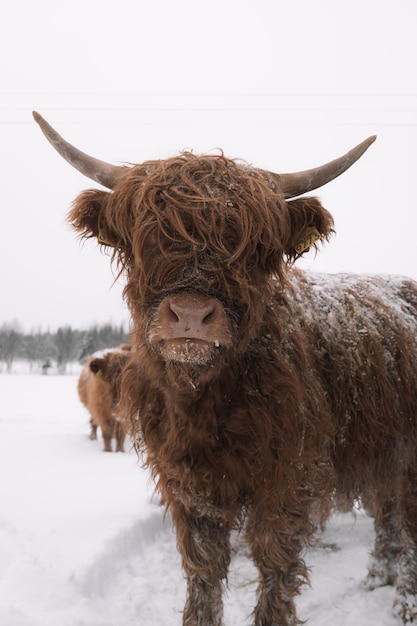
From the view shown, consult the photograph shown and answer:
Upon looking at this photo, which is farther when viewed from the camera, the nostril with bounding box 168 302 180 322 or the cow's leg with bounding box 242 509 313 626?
the cow's leg with bounding box 242 509 313 626

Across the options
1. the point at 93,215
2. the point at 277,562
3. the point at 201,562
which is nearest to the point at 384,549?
the point at 277,562

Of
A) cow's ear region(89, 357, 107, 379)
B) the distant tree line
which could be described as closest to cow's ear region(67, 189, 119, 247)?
cow's ear region(89, 357, 107, 379)

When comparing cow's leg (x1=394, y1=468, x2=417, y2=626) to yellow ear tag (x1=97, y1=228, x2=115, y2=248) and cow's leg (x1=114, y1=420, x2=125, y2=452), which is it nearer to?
yellow ear tag (x1=97, y1=228, x2=115, y2=248)

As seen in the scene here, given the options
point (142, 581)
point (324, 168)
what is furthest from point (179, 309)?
point (142, 581)

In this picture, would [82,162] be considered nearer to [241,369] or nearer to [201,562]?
[241,369]

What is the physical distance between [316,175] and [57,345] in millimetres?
71245

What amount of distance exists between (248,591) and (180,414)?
1.93m

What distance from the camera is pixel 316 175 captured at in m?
2.47

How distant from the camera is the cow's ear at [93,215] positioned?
2.50m

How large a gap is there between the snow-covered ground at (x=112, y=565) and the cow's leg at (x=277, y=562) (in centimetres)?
21

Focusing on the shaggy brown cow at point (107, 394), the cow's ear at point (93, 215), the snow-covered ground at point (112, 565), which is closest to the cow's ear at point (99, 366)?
the shaggy brown cow at point (107, 394)

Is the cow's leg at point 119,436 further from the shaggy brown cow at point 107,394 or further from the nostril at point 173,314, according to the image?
the nostril at point 173,314

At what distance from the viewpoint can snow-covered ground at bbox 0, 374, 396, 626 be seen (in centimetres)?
291

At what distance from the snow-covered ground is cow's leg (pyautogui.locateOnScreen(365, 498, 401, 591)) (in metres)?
0.10
